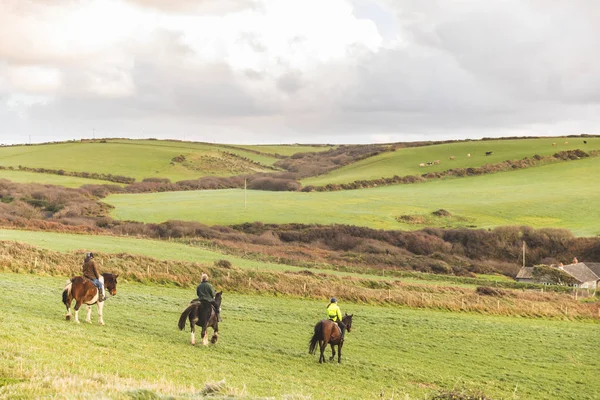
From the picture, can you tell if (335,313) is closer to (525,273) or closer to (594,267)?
(525,273)

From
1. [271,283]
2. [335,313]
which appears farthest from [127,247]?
[335,313]

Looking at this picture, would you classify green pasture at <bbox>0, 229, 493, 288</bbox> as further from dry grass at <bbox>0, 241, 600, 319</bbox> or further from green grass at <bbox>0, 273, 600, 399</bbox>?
green grass at <bbox>0, 273, 600, 399</bbox>

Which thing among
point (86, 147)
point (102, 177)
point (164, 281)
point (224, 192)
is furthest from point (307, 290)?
point (86, 147)

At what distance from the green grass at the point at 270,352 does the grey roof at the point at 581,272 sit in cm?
3151

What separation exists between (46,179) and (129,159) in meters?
36.6

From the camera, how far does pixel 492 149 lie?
149 m

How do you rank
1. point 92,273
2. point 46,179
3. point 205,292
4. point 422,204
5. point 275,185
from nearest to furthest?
point 205,292
point 92,273
point 422,204
point 46,179
point 275,185

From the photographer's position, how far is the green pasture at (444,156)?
137250mm

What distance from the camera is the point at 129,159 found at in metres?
163

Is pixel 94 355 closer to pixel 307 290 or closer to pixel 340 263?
pixel 307 290

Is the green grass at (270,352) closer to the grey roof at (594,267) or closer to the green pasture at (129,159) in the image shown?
the grey roof at (594,267)

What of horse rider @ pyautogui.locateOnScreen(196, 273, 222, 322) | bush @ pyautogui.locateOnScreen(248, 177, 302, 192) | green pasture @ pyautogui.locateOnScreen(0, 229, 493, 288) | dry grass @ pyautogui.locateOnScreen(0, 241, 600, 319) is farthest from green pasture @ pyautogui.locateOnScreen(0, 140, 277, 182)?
horse rider @ pyautogui.locateOnScreen(196, 273, 222, 322)

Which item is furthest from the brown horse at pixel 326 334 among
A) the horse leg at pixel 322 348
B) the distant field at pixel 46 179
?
the distant field at pixel 46 179

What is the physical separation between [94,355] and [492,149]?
143 meters
